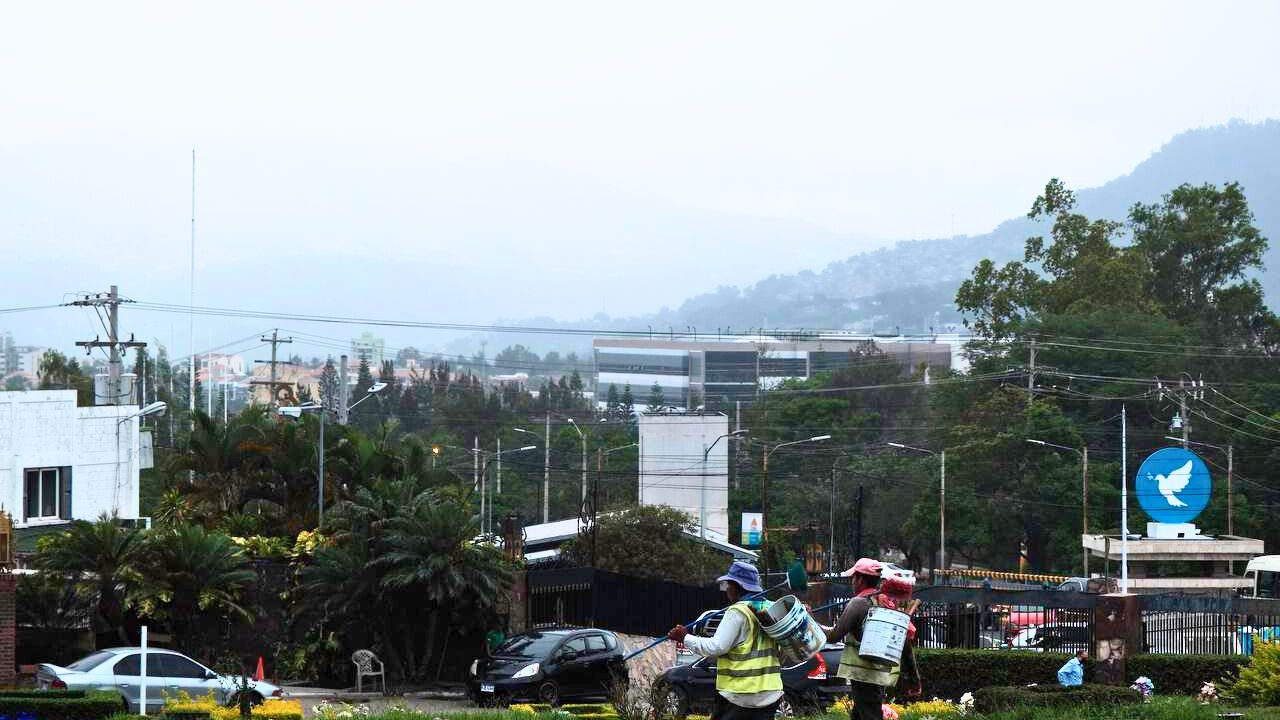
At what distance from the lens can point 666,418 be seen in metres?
72.6

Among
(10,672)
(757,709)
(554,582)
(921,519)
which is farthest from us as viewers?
(921,519)

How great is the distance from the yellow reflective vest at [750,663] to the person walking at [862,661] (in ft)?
1.92

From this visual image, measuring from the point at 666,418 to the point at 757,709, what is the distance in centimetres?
6165

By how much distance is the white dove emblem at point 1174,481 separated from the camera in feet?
153

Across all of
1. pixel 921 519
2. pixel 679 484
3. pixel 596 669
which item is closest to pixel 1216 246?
pixel 921 519

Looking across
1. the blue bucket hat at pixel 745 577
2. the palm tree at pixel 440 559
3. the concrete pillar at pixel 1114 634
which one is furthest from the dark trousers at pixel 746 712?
the palm tree at pixel 440 559

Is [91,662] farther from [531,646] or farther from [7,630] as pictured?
[531,646]

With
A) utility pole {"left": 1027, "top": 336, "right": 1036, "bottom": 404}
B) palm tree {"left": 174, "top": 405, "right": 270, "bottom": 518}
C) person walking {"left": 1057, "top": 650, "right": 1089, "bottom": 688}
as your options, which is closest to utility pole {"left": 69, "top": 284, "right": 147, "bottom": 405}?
palm tree {"left": 174, "top": 405, "right": 270, "bottom": 518}

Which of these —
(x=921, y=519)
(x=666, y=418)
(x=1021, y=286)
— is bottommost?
(x=921, y=519)

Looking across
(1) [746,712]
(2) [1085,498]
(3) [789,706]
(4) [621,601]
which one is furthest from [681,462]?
(1) [746,712]

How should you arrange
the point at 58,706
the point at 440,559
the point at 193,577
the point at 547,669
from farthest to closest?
the point at 440,559 < the point at 193,577 < the point at 547,669 < the point at 58,706

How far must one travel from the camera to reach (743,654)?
10.8 meters

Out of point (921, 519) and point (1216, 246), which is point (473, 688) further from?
point (1216, 246)

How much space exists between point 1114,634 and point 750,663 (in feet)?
42.6
